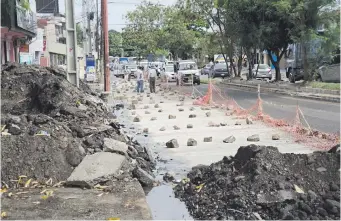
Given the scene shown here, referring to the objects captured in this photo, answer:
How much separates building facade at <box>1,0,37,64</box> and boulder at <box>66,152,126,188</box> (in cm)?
1879

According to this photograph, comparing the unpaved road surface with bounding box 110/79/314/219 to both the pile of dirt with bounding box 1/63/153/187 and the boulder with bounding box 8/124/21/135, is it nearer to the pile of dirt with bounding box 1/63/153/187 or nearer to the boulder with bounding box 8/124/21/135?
the pile of dirt with bounding box 1/63/153/187

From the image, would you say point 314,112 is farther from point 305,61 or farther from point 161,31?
point 161,31

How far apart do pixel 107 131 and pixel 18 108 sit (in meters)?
3.77

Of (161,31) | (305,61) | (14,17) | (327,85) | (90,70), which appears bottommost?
(327,85)

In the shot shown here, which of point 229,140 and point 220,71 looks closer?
point 229,140

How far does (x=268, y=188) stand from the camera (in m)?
5.71

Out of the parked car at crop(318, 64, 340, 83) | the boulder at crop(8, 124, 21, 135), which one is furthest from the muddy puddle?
the parked car at crop(318, 64, 340, 83)

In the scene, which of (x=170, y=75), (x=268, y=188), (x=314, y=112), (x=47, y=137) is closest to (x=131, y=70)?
(x=170, y=75)

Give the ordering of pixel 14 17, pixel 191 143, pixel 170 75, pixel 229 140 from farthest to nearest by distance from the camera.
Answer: pixel 170 75
pixel 14 17
pixel 229 140
pixel 191 143

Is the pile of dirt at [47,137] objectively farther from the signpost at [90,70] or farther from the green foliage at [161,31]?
the green foliage at [161,31]

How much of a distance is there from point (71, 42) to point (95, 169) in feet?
37.2

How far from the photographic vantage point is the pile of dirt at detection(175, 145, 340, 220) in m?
5.39

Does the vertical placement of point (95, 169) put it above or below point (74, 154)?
below

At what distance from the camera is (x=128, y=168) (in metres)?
7.36
